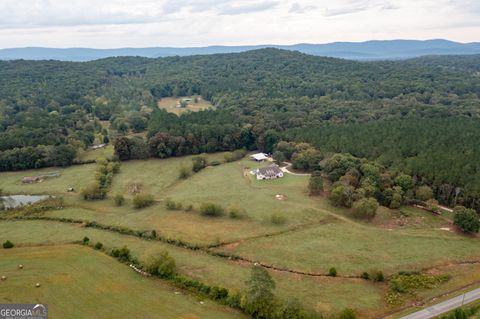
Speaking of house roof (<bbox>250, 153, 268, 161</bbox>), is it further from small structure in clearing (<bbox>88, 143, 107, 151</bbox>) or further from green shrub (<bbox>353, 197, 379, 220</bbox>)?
small structure in clearing (<bbox>88, 143, 107, 151</bbox>)

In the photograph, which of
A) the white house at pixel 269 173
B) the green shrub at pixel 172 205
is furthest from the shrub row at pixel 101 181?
the white house at pixel 269 173

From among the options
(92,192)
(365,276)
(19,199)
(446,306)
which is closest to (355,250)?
(365,276)

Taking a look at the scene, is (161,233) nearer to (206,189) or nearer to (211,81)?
(206,189)

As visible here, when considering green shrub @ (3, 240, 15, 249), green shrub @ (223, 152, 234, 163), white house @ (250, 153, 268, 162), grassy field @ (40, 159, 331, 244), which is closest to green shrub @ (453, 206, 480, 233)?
grassy field @ (40, 159, 331, 244)

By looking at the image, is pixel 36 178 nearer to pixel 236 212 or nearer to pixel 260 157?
pixel 236 212

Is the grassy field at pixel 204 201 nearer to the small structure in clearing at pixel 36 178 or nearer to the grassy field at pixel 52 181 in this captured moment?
the grassy field at pixel 52 181
